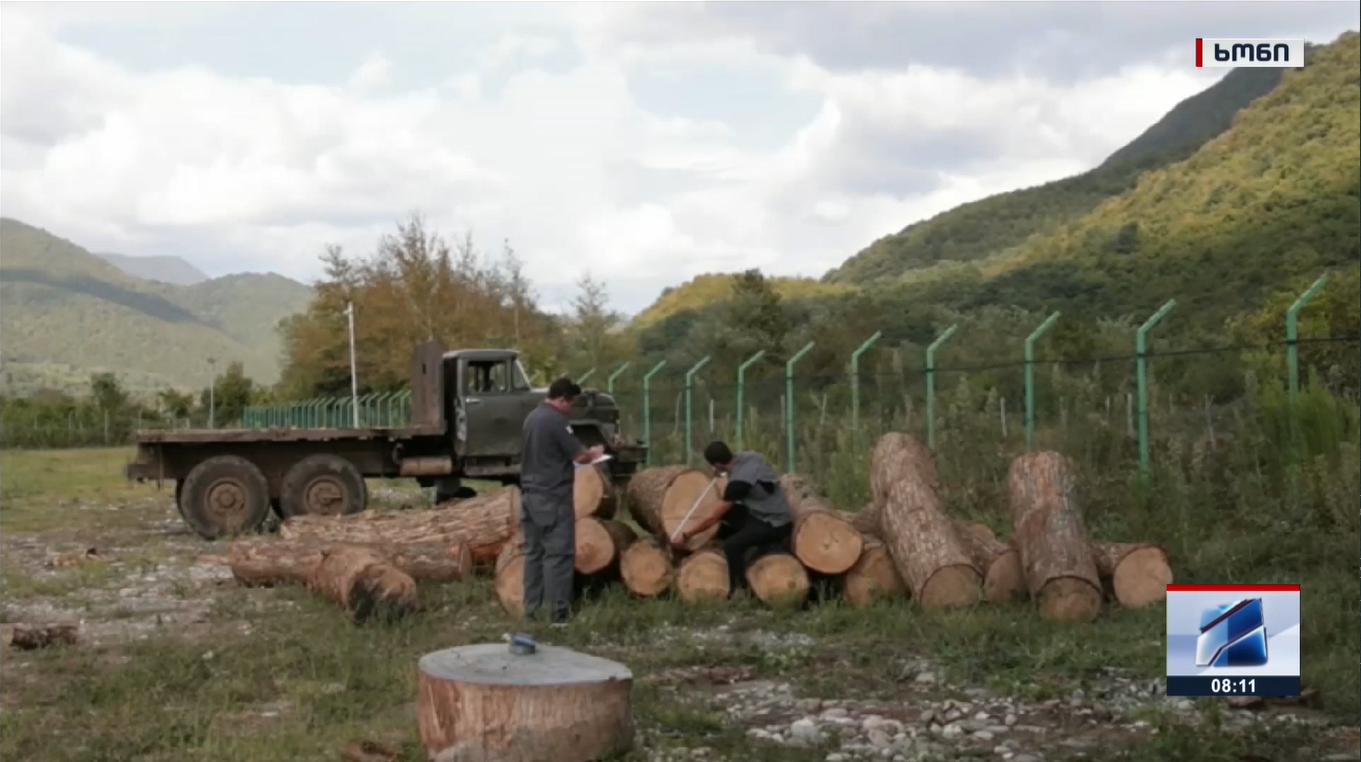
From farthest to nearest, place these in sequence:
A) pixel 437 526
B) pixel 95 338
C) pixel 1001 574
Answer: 1. pixel 95 338
2. pixel 437 526
3. pixel 1001 574

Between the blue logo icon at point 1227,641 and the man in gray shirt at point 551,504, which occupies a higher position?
the man in gray shirt at point 551,504

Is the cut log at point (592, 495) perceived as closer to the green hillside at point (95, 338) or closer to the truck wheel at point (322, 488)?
the truck wheel at point (322, 488)

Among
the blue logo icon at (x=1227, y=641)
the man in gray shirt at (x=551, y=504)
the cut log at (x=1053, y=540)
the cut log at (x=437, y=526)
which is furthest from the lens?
the cut log at (x=437, y=526)

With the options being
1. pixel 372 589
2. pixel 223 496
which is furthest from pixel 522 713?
pixel 223 496

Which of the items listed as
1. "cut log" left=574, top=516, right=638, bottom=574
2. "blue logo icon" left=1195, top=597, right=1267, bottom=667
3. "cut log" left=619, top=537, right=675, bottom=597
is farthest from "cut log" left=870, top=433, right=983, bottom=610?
"blue logo icon" left=1195, top=597, right=1267, bottom=667

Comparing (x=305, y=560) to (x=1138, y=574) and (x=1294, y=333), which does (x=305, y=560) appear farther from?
(x=1294, y=333)

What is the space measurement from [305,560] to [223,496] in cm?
542

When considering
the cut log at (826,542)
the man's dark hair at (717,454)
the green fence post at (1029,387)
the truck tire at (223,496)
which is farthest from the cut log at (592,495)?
the truck tire at (223,496)

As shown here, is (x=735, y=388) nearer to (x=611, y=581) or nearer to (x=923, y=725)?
(x=611, y=581)

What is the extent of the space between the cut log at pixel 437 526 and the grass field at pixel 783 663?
1.98ft

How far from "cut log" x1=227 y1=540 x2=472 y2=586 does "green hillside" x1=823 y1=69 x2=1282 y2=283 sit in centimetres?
4418

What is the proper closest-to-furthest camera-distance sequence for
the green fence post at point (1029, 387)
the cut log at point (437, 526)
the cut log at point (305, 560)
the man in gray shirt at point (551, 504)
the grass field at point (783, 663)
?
the grass field at point (783, 663)
the man in gray shirt at point (551, 504)
the cut log at point (305, 560)
the cut log at point (437, 526)
the green fence post at point (1029, 387)

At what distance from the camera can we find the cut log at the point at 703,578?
1083cm

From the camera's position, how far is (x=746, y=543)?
10938 millimetres
